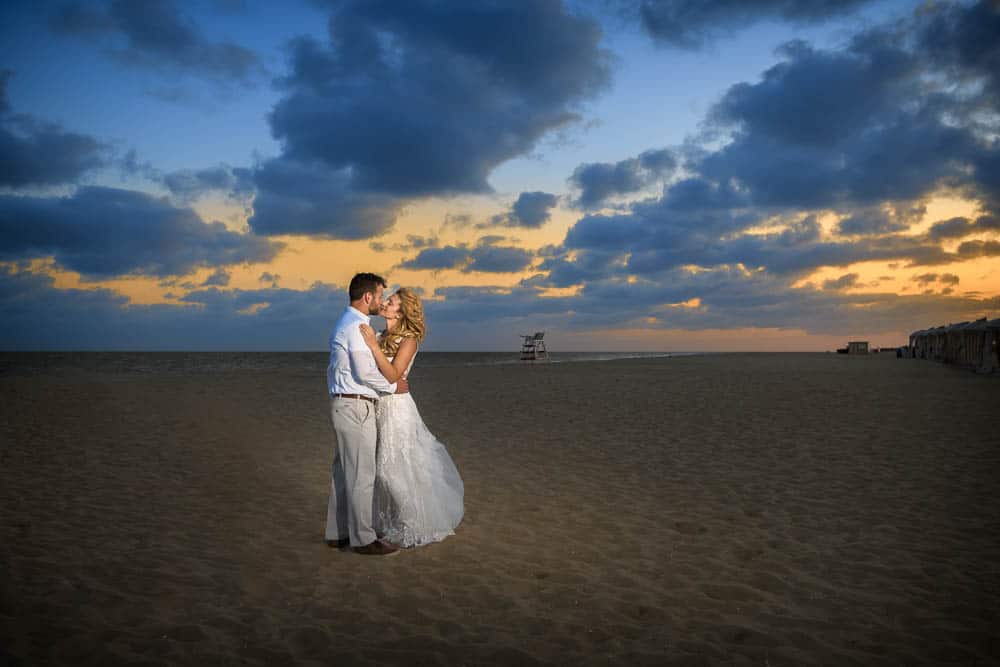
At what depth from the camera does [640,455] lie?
10.8 meters

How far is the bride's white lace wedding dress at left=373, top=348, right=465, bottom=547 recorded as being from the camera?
5.73m

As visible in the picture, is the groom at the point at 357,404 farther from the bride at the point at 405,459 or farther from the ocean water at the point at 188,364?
the ocean water at the point at 188,364

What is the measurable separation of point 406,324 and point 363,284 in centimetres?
50

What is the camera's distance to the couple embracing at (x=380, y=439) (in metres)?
5.31

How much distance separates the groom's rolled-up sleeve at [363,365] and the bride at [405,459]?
99mm

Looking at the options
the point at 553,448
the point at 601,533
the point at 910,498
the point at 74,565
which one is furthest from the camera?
the point at 553,448

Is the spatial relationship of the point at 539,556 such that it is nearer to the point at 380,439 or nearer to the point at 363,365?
the point at 380,439

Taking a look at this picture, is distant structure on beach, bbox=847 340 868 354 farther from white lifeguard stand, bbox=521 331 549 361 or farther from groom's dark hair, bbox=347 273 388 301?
groom's dark hair, bbox=347 273 388 301

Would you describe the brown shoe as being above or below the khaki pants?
below

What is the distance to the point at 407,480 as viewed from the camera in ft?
19.2

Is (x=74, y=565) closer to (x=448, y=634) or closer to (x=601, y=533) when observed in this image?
(x=448, y=634)

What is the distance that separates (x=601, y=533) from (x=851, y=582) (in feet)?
7.30

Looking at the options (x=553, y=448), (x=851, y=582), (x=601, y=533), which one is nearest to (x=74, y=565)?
(x=601, y=533)

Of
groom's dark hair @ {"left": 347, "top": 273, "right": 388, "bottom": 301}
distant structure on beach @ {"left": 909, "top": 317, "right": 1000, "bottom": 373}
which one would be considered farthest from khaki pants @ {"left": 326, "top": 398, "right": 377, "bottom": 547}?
distant structure on beach @ {"left": 909, "top": 317, "right": 1000, "bottom": 373}
